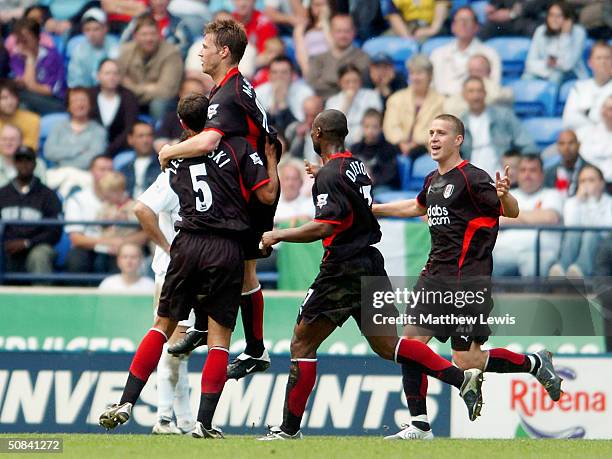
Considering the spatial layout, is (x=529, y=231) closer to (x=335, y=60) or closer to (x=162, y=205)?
(x=335, y=60)

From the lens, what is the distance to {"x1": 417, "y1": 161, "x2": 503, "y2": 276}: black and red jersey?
350 inches

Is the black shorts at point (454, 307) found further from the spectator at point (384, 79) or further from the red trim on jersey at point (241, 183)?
the spectator at point (384, 79)

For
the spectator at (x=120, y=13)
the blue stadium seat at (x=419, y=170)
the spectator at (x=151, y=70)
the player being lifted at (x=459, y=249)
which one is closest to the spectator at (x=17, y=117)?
the spectator at (x=151, y=70)

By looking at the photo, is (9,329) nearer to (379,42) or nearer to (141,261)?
(141,261)

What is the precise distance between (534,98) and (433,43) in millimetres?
1353

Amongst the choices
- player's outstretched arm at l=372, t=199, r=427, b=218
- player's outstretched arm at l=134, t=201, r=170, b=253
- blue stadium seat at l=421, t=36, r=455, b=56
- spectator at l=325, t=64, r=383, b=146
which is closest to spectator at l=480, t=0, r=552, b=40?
blue stadium seat at l=421, t=36, r=455, b=56

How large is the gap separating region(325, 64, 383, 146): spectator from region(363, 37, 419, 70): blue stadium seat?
2.80ft

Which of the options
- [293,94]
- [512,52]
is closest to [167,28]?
[293,94]

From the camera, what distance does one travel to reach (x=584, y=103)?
48.0 ft

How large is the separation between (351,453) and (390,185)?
6653 millimetres

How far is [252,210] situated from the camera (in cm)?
877

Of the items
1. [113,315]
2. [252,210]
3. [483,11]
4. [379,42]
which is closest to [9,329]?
[113,315]

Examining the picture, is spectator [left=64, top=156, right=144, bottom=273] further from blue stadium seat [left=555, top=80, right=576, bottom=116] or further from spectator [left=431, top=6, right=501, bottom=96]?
blue stadium seat [left=555, top=80, right=576, bottom=116]

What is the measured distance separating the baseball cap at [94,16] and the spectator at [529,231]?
18.2ft
